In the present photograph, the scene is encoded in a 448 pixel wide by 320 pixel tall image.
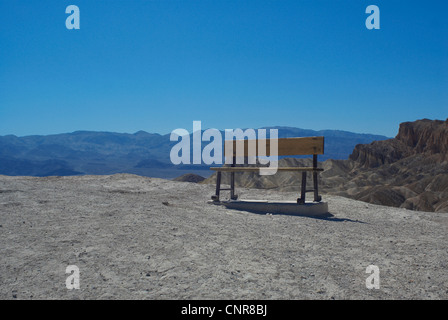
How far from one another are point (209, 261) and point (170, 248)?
2.32 ft

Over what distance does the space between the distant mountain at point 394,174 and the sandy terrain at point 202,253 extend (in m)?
29.1

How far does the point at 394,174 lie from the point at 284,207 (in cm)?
6255

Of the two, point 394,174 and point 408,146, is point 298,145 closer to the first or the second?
point 394,174

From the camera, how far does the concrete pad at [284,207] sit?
9109 millimetres

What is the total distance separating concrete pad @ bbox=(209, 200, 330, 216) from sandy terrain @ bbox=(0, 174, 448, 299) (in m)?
0.61

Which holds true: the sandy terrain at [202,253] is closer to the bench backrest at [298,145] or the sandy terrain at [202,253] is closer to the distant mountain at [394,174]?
the bench backrest at [298,145]

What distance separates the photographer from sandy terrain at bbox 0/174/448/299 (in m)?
4.02

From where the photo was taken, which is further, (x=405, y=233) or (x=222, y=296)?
(x=405, y=233)

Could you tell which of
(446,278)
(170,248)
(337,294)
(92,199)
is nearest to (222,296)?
(337,294)

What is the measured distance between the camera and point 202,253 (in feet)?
16.6
